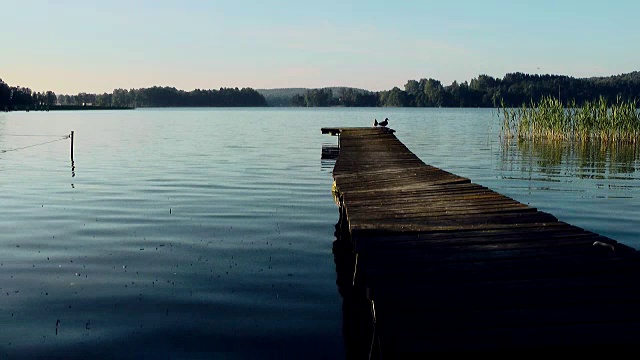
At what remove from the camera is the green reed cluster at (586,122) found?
116ft

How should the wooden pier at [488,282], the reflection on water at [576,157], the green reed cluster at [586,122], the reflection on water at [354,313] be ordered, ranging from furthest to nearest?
1. the green reed cluster at [586,122]
2. the reflection on water at [576,157]
3. the reflection on water at [354,313]
4. the wooden pier at [488,282]

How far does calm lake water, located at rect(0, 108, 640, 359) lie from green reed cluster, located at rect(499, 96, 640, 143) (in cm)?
785

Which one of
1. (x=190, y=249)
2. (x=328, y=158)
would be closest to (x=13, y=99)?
(x=328, y=158)

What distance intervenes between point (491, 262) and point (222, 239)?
7.62m

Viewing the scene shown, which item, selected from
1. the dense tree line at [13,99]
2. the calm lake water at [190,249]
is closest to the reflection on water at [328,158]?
the calm lake water at [190,249]

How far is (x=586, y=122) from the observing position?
121 ft

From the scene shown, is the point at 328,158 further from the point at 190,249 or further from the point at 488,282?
the point at 488,282

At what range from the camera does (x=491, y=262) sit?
20.6 ft

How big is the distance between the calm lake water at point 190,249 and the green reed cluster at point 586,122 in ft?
25.8

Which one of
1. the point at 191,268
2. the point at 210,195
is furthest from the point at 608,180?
the point at 191,268

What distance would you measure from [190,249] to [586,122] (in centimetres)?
3031

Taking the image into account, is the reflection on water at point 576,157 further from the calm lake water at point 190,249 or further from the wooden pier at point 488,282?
the wooden pier at point 488,282

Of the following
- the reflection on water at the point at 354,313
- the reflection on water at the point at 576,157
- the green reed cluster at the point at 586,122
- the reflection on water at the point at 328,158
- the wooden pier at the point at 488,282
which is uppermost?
the green reed cluster at the point at 586,122

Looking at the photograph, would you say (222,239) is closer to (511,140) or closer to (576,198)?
(576,198)
